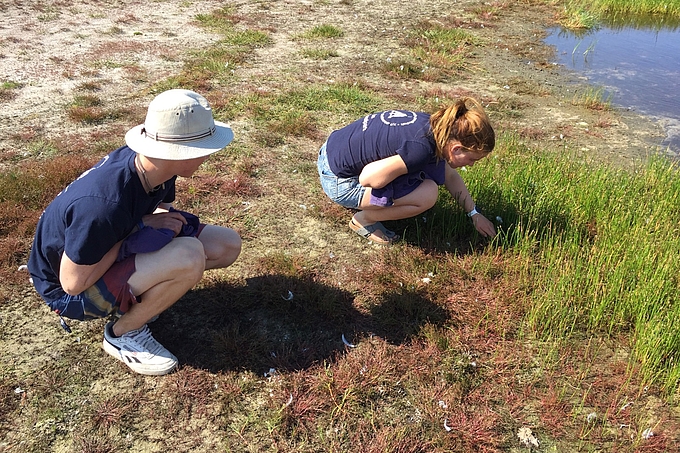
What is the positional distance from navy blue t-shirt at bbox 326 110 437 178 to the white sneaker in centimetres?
198

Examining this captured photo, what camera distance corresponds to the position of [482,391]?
3186 millimetres

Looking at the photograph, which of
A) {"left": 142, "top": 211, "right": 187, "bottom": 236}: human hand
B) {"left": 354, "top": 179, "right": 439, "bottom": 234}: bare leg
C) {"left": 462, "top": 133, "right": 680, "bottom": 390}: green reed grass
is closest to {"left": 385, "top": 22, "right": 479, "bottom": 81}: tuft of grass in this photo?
{"left": 462, "top": 133, "right": 680, "bottom": 390}: green reed grass

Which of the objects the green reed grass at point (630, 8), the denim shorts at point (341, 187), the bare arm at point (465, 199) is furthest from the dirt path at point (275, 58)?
the denim shorts at point (341, 187)

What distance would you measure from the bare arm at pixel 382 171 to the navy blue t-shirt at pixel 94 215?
1696mm

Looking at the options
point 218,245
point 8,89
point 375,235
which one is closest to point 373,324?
point 375,235

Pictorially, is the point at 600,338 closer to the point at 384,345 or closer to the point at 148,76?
the point at 384,345

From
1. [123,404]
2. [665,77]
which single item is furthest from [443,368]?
[665,77]

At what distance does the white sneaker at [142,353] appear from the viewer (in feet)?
10.4

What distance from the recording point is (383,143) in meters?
3.94

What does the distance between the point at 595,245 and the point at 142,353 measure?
3421mm

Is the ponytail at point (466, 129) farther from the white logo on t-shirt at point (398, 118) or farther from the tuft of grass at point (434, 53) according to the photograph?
the tuft of grass at point (434, 53)

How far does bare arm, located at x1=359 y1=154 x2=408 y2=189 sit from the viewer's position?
12.6 ft

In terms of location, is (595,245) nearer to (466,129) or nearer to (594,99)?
(466,129)

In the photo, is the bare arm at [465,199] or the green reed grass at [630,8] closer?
the bare arm at [465,199]
